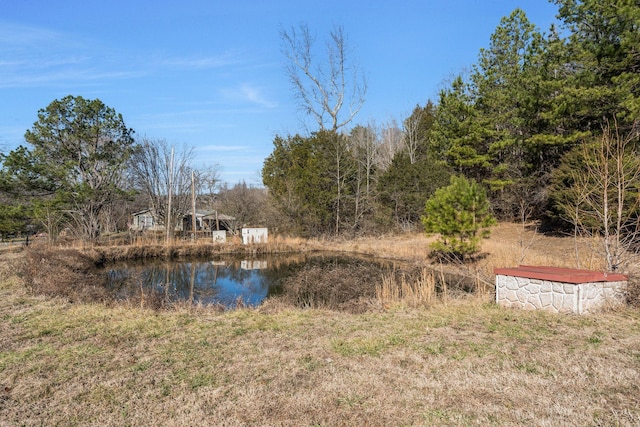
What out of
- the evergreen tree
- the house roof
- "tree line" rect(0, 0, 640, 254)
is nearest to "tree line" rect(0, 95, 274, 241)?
"tree line" rect(0, 0, 640, 254)

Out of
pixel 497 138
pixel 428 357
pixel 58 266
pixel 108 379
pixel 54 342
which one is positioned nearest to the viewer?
pixel 108 379

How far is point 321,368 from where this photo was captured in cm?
396

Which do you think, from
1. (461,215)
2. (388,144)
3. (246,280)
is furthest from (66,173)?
(388,144)

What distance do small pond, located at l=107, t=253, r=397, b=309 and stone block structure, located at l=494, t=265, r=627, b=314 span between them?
3421 mm

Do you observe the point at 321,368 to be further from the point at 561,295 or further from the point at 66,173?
the point at 66,173

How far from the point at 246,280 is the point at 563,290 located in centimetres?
988

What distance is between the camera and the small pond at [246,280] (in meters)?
9.37

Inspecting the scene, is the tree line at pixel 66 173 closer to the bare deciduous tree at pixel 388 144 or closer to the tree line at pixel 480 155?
the tree line at pixel 480 155

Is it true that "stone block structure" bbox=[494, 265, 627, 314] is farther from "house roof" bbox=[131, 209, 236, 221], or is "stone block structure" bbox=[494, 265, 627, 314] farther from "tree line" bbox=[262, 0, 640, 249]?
"house roof" bbox=[131, 209, 236, 221]

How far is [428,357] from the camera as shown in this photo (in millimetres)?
4164

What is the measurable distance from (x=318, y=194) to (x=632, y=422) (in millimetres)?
20999

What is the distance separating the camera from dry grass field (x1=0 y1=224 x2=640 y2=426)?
2990mm

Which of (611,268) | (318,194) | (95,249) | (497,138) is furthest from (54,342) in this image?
(497,138)

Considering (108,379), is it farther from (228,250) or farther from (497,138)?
(497,138)
